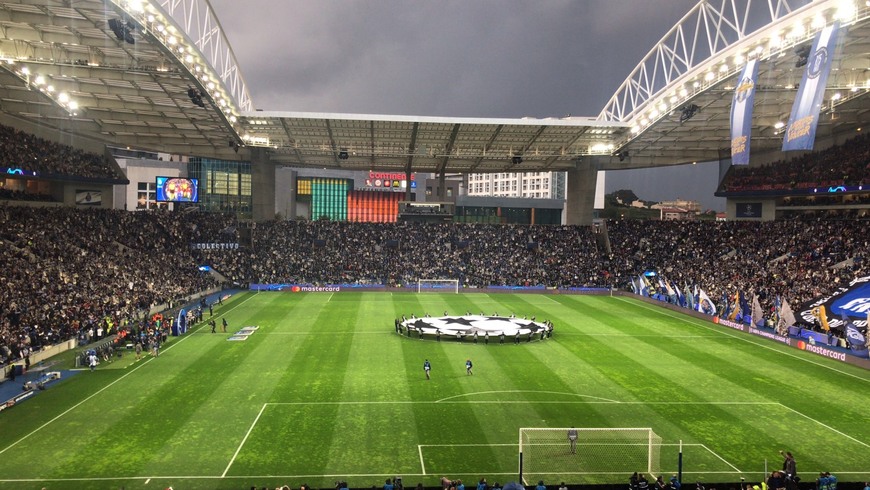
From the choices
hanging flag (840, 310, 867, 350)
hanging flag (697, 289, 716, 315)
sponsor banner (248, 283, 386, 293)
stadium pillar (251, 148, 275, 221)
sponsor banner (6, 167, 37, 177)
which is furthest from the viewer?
stadium pillar (251, 148, 275, 221)

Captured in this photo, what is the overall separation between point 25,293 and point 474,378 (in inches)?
1064

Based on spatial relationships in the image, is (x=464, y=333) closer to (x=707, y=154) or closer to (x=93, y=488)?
(x=93, y=488)

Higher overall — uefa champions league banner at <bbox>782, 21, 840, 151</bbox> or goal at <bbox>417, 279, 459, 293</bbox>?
uefa champions league banner at <bbox>782, 21, 840, 151</bbox>

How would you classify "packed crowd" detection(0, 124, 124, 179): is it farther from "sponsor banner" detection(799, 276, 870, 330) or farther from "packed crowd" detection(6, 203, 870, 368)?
"sponsor banner" detection(799, 276, 870, 330)

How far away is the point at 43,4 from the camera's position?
27.8 meters

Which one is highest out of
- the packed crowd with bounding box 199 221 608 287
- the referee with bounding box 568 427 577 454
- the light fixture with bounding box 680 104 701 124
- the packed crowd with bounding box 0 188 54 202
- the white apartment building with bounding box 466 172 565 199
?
the white apartment building with bounding box 466 172 565 199

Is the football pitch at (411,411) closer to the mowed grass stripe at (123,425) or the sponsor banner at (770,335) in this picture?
the mowed grass stripe at (123,425)

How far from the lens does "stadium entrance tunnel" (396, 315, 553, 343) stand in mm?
34719

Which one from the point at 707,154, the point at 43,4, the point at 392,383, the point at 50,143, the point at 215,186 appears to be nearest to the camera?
the point at 392,383

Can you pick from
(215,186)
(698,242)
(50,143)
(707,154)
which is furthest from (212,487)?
(215,186)

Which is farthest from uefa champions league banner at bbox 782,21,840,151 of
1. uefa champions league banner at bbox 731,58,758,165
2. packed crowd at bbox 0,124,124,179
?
packed crowd at bbox 0,124,124,179

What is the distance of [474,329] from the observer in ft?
117

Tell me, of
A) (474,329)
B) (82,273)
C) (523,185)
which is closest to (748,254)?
(474,329)

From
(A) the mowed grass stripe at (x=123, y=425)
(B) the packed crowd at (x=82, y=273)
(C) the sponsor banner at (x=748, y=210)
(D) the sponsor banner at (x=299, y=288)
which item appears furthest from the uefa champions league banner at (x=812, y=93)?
(D) the sponsor banner at (x=299, y=288)
